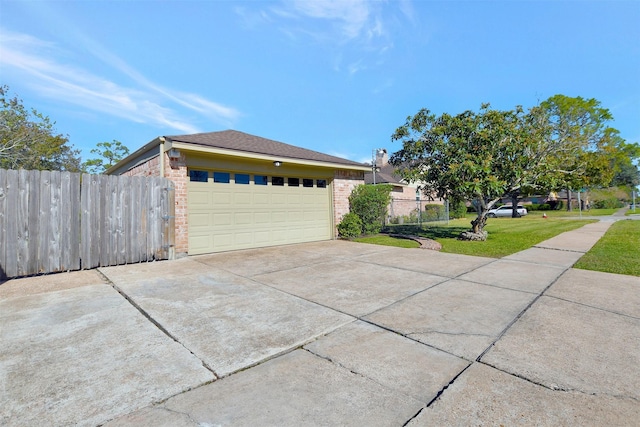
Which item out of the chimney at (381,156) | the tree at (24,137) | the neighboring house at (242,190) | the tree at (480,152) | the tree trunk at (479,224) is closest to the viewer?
the neighboring house at (242,190)

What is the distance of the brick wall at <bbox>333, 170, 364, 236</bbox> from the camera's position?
11156 millimetres

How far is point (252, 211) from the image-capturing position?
910 centimetres

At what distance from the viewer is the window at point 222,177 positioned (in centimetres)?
841

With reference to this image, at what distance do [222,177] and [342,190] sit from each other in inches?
186

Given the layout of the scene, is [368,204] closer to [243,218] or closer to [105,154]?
[243,218]

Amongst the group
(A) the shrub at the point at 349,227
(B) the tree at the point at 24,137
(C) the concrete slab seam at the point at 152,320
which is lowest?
(C) the concrete slab seam at the point at 152,320

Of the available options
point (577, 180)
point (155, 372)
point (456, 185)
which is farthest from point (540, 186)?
point (577, 180)

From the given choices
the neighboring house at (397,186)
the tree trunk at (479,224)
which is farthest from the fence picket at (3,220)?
the neighboring house at (397,186)

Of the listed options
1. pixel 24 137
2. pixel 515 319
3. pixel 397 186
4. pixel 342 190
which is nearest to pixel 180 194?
pixel 342 190

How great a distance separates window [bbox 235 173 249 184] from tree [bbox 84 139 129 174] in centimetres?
3420

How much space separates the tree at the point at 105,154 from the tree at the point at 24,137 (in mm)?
9159

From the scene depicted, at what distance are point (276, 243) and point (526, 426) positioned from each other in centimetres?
837

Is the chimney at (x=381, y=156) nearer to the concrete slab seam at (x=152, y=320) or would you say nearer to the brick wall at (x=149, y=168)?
the brick wall at (x=149, y=168)

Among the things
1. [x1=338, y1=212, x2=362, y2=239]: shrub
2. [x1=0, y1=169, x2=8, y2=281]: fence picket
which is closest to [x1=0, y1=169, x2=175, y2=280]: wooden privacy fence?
[x1=0, y1=169, x2=8, y2=281]: fence picket
